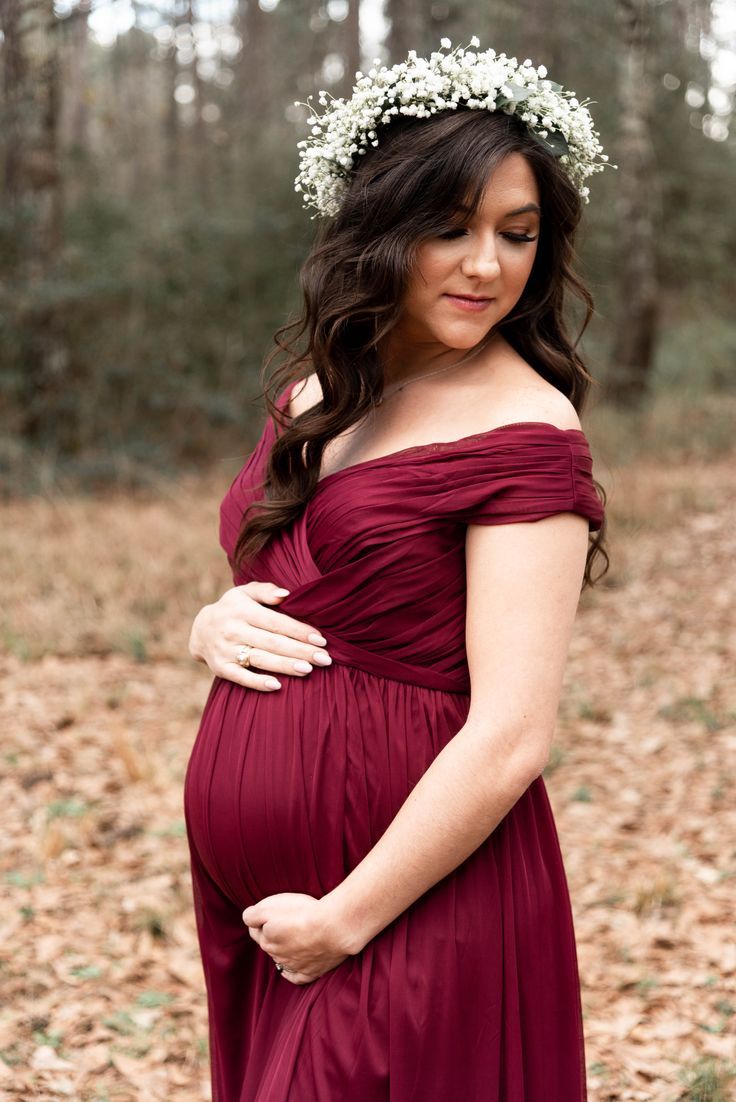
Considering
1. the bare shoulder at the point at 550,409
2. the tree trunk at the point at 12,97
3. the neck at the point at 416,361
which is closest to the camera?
the bare shoulder at the point at 550,409

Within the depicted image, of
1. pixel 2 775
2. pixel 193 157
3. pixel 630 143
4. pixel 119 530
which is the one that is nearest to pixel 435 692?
pixel 2 775

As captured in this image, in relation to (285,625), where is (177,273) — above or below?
above

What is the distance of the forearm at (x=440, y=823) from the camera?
163 centimetres

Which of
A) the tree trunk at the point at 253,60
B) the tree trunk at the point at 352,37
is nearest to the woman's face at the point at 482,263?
the tree trunk at the point at 352,37

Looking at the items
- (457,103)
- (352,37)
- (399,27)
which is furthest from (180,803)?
(352,37)

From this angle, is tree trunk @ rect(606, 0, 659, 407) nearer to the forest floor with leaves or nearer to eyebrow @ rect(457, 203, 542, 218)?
the forest floor with leaves

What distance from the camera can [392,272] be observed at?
1.86 m

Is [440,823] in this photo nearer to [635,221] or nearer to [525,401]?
[525,401]

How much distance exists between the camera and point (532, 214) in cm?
185

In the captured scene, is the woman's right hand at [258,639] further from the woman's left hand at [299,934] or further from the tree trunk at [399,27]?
the tree trunk at [399,27]

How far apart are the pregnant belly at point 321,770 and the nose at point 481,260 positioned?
2.23 feet

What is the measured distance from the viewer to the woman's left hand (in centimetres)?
168

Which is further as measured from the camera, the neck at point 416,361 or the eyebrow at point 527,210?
the neck at point 416,361

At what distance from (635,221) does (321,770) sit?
10073 mm
